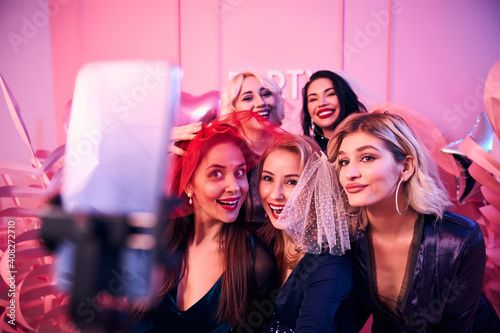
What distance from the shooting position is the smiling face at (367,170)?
98 cm

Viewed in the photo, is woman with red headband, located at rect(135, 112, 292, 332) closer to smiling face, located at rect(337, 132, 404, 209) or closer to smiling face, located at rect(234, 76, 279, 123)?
smiling face, located at rect(337, 132, 404, 209)

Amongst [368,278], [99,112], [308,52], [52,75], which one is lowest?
[368,278]

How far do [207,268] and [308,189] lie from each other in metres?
0.47

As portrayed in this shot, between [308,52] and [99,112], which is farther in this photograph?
[308,52]

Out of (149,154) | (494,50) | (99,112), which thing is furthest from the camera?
(494,50)

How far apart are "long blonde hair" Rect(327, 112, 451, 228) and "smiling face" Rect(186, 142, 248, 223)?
1.10 ft

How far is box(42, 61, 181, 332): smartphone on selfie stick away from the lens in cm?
122

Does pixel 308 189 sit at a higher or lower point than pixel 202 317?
higher

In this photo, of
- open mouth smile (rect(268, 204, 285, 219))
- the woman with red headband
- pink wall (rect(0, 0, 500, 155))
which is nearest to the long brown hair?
the woman with red headband

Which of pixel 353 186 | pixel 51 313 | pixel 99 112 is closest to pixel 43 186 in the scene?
pixel 99 112

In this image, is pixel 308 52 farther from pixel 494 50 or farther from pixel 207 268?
pixel 207 268

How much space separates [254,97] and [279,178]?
0.76m

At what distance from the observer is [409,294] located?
1072 mm

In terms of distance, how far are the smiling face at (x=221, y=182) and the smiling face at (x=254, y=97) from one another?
659 mm
